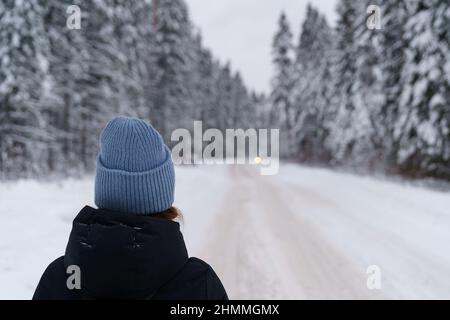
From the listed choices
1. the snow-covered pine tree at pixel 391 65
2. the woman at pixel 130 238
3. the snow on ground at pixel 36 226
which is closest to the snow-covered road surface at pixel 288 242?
the snow on ground at pixel 36 226

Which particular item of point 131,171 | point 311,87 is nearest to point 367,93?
point 311,87

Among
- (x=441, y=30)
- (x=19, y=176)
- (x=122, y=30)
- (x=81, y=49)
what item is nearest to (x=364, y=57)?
(x=441, y=30)

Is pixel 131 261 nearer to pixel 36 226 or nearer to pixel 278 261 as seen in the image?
pixel 278 261

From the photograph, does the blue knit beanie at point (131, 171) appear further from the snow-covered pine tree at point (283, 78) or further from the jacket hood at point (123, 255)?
the snow-covered pine tree at point (283, 78)

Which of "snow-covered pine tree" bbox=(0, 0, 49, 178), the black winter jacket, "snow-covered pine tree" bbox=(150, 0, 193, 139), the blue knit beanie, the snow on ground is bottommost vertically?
the snow on ground

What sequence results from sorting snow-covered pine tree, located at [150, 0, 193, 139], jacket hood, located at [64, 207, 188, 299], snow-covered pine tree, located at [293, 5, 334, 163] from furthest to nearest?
snow-covered pine tree, located at [293, 5, 334, 163] → snow-covered pine tree, located at [150, 0, 193, 139] → jacket hood, located at [64, 207, 188, 299]

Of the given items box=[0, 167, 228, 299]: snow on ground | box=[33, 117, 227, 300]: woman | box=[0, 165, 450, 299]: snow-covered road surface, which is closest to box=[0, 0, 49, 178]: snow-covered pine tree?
box=[0, 165, 450, 299]: snow-covered road surface

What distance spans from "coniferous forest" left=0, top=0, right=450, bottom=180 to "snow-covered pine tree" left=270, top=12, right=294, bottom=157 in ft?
15.8

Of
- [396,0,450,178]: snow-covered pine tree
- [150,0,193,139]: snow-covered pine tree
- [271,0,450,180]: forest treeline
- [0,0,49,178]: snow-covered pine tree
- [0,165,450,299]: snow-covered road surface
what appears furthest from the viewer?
[150,0,193,139]: snow-covered pine tree

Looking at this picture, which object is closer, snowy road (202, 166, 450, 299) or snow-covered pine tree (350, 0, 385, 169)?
snowy road (202, 166, 450, 299)

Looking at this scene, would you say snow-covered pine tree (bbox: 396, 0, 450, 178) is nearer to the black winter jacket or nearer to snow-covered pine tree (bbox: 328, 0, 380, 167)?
snow-covered pine tree (bbox: 328, 0, 380, 167)

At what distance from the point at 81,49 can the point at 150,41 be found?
14748 millimetres

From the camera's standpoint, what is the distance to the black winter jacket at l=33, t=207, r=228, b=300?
1.44 m

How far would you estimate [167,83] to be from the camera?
34.9m
